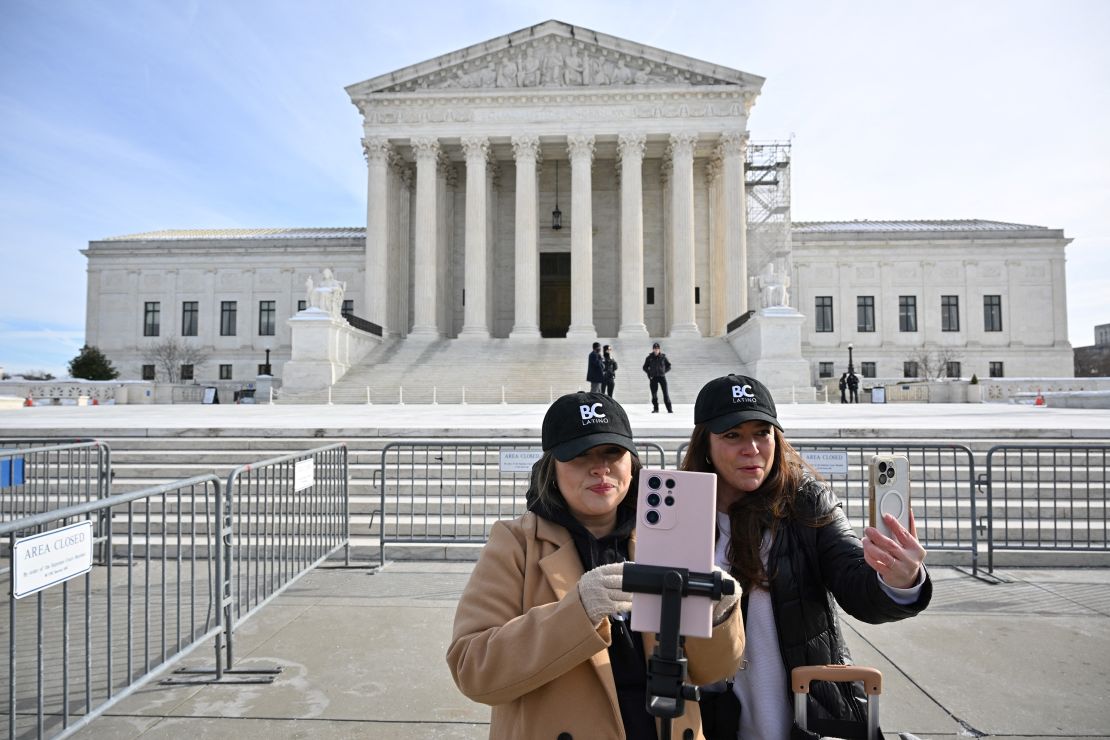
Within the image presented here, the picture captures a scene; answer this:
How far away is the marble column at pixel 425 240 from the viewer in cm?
3641

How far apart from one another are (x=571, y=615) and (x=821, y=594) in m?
1.12

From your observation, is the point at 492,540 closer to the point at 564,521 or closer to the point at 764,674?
the point at 564,521

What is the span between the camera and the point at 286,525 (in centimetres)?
573

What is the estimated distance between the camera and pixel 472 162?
3678cm

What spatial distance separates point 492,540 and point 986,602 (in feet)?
17.9

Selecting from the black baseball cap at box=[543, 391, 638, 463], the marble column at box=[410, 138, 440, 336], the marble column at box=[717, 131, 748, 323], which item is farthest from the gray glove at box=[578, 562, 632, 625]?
the marble column at box=[717, 131, 748, 323]

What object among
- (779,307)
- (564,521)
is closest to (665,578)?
(564,521)

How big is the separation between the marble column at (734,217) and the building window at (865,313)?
1829cm

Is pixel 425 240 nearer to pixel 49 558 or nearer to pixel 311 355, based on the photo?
pixel 311 355

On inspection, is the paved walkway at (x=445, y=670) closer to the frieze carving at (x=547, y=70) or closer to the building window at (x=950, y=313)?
the frieze carving at (x=547, y=70)

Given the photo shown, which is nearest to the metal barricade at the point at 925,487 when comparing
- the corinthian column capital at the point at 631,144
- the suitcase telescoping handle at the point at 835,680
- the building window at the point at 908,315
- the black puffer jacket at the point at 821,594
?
the black puffer jacket at the point at 821,594

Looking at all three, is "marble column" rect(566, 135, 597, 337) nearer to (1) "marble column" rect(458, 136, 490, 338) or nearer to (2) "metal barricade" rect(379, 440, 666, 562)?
(1) "marble column" rect(458, 136, 490, 338)

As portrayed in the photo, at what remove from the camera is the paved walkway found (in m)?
3.67

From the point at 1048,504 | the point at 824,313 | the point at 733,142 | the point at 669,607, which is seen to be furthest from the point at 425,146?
the point at 669,607
